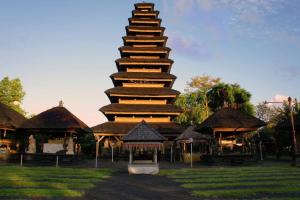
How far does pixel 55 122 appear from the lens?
33344mm

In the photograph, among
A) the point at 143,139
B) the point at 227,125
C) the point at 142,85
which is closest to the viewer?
the point at 143,139

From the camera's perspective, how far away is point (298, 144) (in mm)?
36250

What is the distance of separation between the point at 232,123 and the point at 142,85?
588 inches

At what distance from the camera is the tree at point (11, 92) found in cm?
6266

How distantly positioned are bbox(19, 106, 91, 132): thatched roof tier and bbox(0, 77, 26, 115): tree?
102 ft

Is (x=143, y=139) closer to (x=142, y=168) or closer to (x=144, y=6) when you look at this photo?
(x=142, y=168)

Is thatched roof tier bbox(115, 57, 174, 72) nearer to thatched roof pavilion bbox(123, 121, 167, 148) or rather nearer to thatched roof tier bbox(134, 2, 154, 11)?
thatched roof tier bbox(134, 2, 154, 11)

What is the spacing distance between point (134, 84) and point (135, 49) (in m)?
5.74

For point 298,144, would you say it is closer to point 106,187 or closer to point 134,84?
point 134,84

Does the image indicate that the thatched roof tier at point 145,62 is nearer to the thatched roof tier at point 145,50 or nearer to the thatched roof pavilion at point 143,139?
the thatched roof tier at point 145,50

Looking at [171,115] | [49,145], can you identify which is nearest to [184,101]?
[171,115]

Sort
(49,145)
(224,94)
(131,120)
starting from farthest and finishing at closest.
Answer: (224,94), (131,120), (49,145)

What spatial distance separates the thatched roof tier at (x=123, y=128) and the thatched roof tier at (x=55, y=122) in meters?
2.53

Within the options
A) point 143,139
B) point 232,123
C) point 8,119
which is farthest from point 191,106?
point 143,139
